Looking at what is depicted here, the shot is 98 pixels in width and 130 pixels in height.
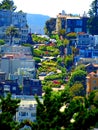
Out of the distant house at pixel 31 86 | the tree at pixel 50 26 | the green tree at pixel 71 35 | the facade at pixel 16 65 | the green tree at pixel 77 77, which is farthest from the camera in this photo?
the tree at pixel 50 26

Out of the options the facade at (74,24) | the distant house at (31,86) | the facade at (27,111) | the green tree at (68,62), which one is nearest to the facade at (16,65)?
the green tree at (68,62)

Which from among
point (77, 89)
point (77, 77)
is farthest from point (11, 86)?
point (77, 89)

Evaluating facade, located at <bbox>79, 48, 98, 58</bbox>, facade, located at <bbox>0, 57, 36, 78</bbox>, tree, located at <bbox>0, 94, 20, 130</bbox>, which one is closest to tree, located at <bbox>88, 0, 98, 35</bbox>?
facade, located at <bbox>79, 48, 98, 58</bbox>

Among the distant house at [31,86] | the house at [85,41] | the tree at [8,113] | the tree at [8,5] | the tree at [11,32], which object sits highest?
the tree at [8,113]

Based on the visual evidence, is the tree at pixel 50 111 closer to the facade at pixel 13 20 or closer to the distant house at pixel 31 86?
the distant house at pixel 31 86

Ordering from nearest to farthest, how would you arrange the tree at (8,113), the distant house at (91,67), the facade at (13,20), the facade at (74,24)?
the tree at (8,113) → the distant house at (91,67) → the facade at (13,20) → the facade at (74,24)

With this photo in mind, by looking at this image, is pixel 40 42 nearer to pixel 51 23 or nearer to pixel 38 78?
pixel 51 23

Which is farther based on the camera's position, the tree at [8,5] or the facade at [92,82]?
the tree at [8,5]

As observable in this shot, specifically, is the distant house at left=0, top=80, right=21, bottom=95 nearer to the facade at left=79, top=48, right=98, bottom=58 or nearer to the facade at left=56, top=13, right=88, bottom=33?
the facade at left=79, top=48, right=98, bottom=58

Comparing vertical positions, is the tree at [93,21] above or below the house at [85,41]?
above
